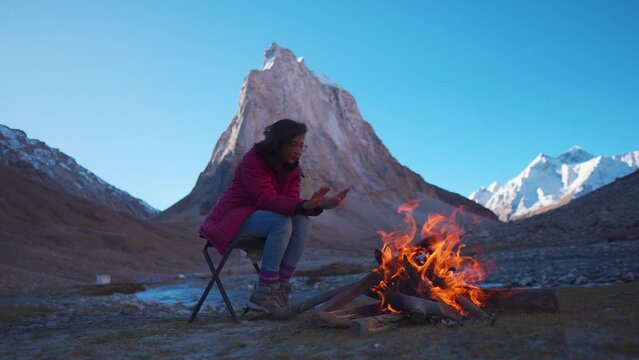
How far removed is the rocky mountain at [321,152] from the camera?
70750mm

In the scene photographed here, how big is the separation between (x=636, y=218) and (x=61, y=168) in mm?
79049

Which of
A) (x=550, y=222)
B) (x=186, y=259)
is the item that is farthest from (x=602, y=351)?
(x=186, y=259)

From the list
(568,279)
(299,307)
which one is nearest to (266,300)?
(299,307)

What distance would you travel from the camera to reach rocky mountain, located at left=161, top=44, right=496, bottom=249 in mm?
70750

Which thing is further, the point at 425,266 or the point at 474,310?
the point at 425,266

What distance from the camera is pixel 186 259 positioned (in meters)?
32.9

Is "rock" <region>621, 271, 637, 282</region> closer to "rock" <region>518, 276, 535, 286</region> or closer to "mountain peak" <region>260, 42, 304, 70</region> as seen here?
"rock" <region>518, 276, 535, 286</region>

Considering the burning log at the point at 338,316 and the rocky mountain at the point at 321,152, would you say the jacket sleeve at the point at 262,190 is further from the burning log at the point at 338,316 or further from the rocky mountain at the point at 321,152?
the rocky mountain at the point at 321,152

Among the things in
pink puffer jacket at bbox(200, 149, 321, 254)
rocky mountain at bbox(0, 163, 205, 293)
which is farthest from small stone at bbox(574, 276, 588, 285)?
rocky mountain at bbox(0, 163, 205, 293)

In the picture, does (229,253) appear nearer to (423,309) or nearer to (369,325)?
(369,325)

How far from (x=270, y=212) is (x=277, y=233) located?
0.63 feet

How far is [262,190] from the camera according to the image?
468 centimetres

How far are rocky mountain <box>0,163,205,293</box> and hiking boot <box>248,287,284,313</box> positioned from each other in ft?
36.1

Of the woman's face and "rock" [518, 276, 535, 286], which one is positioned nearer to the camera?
the woman's face
